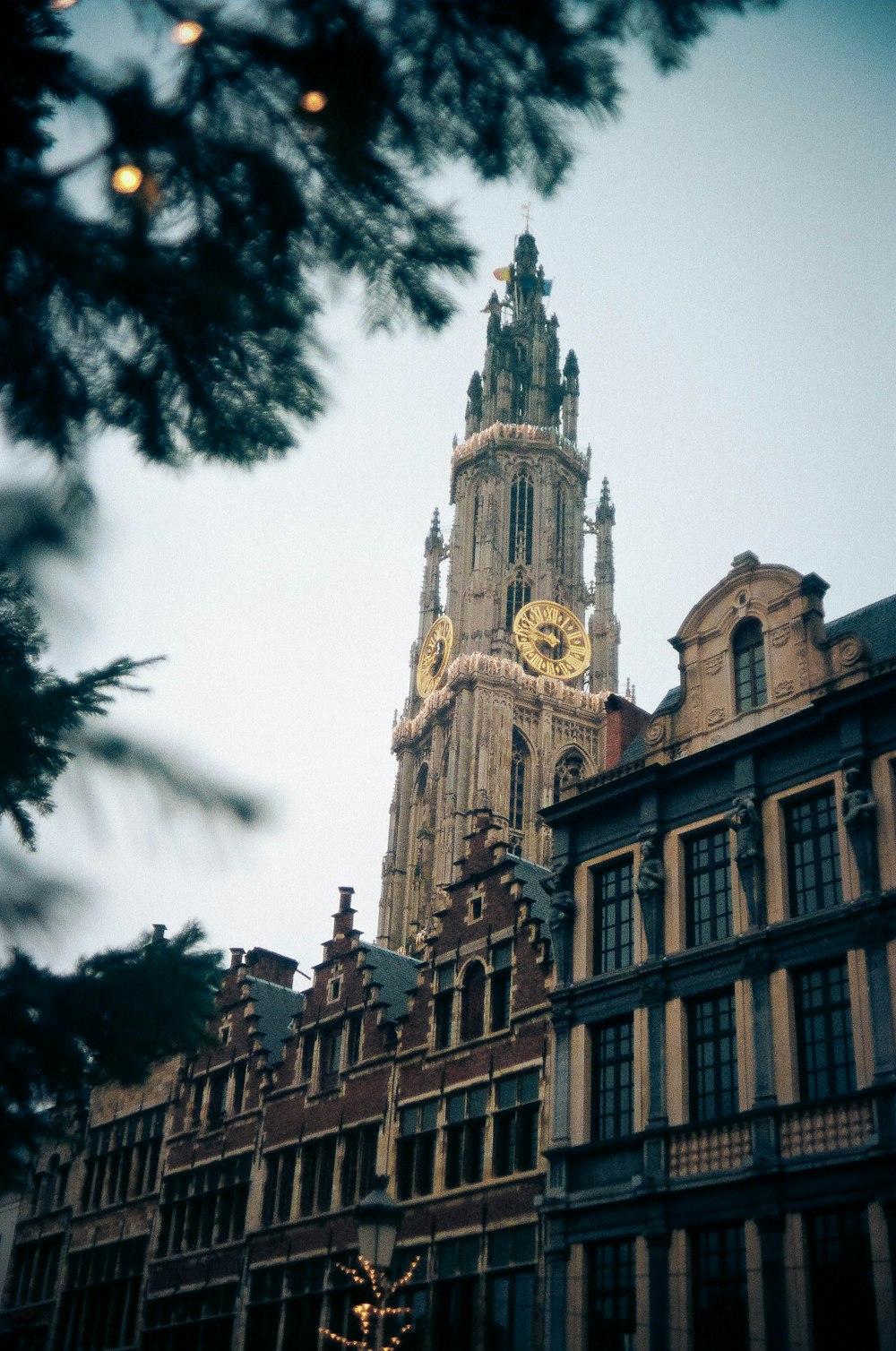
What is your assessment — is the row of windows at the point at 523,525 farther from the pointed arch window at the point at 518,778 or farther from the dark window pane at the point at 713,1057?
the dark window pane at the point at 713,1057

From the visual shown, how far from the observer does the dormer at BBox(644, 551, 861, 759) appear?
23069 mm

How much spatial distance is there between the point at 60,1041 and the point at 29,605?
185 centimetres

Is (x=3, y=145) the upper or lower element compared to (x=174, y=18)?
lower

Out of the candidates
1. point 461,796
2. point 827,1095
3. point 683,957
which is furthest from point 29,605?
point 461,796

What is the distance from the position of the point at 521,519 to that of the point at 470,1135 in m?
84.7

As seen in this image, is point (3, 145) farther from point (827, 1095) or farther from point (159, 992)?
point (827, 1095)

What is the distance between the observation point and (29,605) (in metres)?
5.68

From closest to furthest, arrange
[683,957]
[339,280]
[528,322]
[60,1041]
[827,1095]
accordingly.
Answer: [60,1041], [339,280], [827,1095], [683,957], [528,322]

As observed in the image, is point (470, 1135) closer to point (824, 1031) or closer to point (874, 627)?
point (824, 1031)

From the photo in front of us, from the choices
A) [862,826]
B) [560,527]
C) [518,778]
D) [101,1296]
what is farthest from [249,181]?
[560,527]

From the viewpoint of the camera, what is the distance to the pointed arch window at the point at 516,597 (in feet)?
336

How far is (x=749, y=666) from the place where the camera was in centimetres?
2428

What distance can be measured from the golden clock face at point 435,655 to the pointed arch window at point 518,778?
27.7 ft

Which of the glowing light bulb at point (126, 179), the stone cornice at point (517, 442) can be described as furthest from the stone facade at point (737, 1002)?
the stone cornice at point (517, 442)
